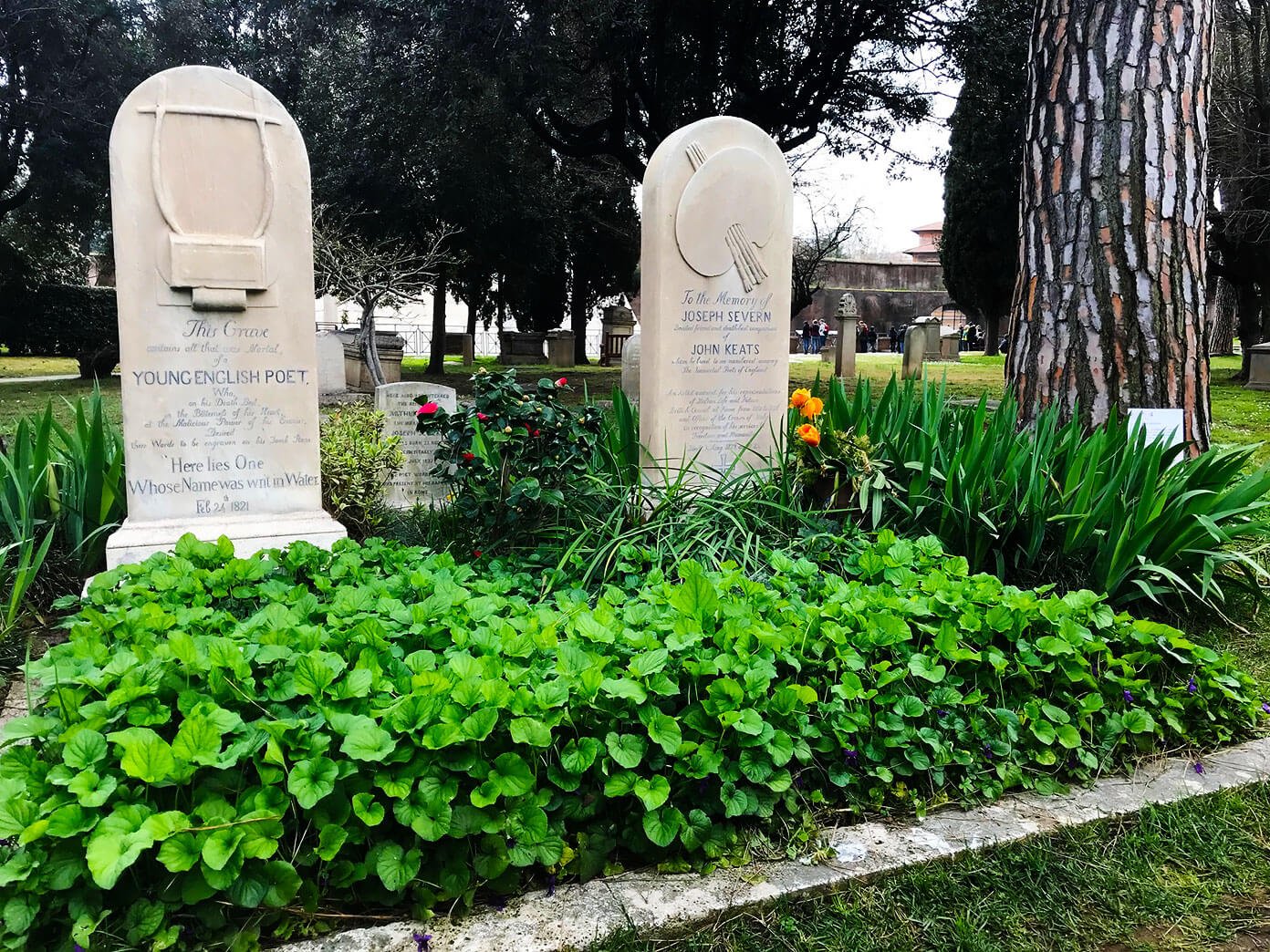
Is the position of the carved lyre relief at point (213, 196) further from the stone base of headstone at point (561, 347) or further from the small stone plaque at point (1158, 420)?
the stone base of headstone at point (561, 347)

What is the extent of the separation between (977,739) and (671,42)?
1297 centimetres

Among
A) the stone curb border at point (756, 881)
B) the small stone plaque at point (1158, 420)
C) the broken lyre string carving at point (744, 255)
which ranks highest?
the broken lyre string carving at point (744, 255)

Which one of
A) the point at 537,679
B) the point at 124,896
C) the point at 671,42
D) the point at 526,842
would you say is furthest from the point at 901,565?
the point at 671,42

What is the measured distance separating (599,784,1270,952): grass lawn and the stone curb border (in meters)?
0.03

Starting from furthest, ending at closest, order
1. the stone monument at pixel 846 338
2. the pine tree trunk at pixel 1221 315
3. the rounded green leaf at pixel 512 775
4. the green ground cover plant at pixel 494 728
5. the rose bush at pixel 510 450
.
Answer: the pine tree trunk at pixel 1221 315 → the stone monument at pixel 846 338 → the rose bush at pixel 510 450 → the rounded green leaf at pixel 512 775 → the green ground cover plant at pixel 494 728

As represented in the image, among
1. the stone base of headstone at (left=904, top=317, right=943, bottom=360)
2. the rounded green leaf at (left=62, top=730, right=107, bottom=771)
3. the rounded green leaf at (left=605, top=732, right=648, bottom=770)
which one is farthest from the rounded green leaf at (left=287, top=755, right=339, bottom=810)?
the stone base of headstone at (left=904, top=317, right=943, bottom=360)

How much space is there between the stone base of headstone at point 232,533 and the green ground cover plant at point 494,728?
0.81 meters

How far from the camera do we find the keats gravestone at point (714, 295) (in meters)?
4.65

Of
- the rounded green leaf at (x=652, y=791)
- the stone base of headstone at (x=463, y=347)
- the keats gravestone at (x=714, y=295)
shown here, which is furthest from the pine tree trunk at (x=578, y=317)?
the rounded green leaf at (x=652, y=791)

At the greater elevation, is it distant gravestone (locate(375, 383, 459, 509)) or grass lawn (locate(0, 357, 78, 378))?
grass lawn (locate(0, 357, 78, 378))

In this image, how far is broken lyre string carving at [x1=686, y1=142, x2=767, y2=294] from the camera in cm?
476

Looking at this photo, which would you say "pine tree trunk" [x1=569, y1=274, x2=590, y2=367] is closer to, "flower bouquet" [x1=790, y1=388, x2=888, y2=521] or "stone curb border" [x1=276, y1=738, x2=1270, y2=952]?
"flower bouquet" [x1=790, y1=388, x2=888, y2=521]

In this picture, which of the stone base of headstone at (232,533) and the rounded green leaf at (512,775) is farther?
the stone base of headstone at (232,533)

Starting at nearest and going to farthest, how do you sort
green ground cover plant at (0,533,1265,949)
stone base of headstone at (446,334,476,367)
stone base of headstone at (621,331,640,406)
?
green ground cover plant at (0,533,1265,949)
stone base of headstone at (621,331,640,406)
stone base of headstone at (446,334,476,367)
